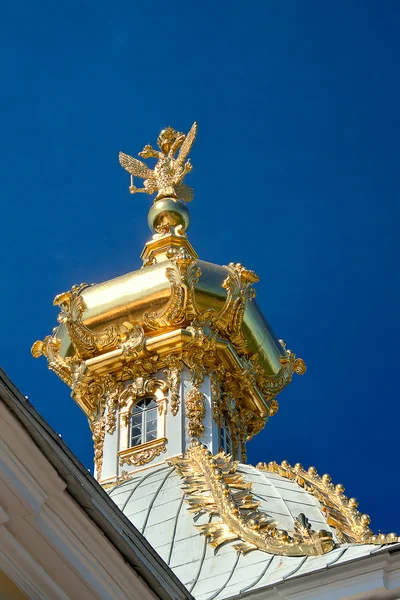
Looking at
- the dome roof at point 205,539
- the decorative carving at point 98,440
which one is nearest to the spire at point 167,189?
the decorative carving at point 98,440

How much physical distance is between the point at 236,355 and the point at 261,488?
6141 mm

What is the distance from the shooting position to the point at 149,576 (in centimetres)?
847

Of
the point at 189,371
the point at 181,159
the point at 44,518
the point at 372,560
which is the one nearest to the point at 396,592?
the point at 372,560

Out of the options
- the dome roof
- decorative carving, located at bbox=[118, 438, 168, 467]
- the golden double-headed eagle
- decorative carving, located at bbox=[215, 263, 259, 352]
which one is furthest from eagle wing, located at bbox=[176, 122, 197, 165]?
the dome roof

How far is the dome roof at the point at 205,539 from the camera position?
12914 mm

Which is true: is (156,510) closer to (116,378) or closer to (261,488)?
(261,488)

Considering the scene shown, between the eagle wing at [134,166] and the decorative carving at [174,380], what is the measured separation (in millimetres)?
5829

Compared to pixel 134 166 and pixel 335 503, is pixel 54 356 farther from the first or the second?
pixel 335 503

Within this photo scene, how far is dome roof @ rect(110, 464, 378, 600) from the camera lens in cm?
1291

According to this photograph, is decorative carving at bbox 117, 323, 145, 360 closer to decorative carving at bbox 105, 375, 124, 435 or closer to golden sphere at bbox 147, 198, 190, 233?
decorative carving at bbox 105, 375, 124, 435

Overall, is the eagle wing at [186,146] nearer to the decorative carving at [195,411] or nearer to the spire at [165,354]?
the spire at [165,354]

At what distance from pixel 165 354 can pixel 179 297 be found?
1.04 meters

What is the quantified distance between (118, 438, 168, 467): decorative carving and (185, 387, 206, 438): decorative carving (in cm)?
50

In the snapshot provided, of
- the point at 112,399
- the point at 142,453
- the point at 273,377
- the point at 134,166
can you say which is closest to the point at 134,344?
the point at 112,399
